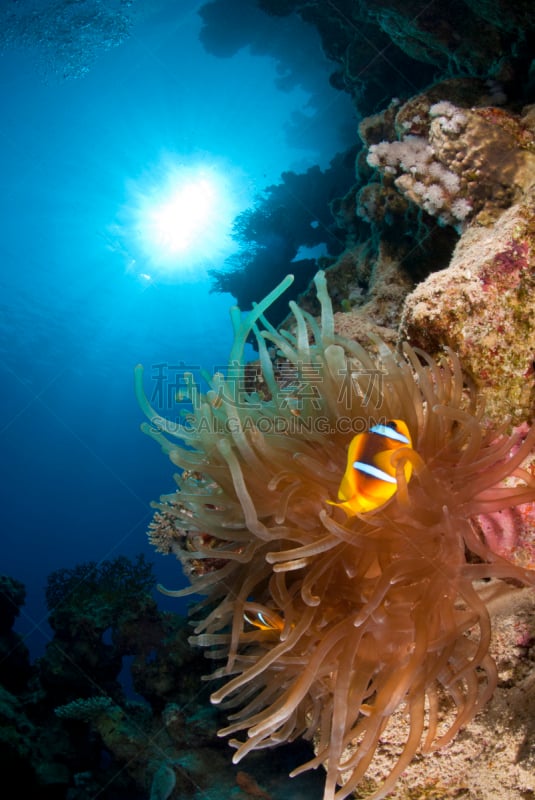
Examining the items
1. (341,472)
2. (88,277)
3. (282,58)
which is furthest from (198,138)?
(341,472)

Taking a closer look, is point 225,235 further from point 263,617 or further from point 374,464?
point 374,464

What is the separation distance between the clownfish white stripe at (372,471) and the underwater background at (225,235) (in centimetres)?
49

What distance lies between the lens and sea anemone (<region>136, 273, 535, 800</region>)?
5.21 ft

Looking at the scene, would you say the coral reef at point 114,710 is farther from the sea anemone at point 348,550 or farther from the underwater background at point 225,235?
the sea anemone at point 348,550

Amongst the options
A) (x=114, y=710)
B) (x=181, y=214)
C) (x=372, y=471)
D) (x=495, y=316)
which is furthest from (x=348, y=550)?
(x=181, y=214)

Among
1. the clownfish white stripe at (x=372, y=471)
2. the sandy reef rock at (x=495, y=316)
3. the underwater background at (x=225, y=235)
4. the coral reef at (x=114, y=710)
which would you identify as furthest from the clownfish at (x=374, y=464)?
the coral reef at (x=114, y=710)

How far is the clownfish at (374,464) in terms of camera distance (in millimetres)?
1515

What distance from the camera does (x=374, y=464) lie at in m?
1.53

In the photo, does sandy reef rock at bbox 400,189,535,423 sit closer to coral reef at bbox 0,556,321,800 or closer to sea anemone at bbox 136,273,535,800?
sea anemone at bbox 136,273,535,800

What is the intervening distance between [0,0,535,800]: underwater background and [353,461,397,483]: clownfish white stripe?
495 mm

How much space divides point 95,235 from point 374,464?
33.8m

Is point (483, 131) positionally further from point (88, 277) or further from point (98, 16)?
point (88, 277)

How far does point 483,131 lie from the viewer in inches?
149

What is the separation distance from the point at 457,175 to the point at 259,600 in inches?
156
